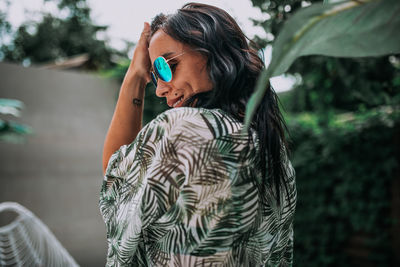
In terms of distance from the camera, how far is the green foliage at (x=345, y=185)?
13.2ft

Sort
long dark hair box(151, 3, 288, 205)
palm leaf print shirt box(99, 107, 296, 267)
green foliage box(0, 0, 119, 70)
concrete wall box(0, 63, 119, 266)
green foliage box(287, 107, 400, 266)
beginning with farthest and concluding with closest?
green foliage box(0, 0, 119, 70)
concrete wall box(0, 63, 119, 266)
green foliage box(287, 107, 400, 266)
long dark hair box(151, 3, 288, 205)
palm leaf print shirt box(99, 107, 296, 267)

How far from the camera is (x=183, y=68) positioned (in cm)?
98

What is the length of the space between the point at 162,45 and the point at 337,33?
28.7 inches

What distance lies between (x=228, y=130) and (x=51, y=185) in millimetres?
5710

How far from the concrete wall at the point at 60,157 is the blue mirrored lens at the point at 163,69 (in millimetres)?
5314

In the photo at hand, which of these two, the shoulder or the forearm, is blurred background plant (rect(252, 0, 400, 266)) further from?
the shoulder

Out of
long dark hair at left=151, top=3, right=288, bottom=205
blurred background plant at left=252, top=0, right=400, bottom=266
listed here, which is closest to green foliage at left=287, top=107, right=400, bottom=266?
blurred background plant at left=252, top=0, right=400, bottom=266

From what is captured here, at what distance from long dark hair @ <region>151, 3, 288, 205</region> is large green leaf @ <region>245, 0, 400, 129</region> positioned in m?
0.57

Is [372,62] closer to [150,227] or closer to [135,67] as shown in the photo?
[135,67]

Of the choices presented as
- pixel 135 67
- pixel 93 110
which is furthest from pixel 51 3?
pixel 135 67

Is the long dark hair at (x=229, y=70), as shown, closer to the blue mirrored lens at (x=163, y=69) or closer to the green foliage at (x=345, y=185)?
the blue mirrored lens at (x=163, y=69)

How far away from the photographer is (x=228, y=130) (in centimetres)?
83

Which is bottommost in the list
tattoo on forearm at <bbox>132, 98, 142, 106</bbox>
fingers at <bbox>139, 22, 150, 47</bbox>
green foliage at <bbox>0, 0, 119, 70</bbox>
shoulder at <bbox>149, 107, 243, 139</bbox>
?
shoulder at <bbox>149, 107, 243, 139</bbox>

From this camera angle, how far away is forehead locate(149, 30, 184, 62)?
991mm
